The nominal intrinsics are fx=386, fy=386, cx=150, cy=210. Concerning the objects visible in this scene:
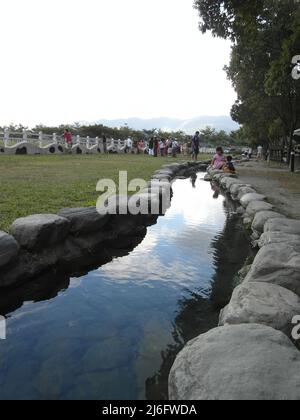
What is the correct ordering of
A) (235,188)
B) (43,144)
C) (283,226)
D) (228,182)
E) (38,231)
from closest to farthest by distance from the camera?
(38,231) → (283,226) → (235,188) → (228,182) → (43,144)

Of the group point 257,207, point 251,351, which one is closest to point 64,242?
point 251,351

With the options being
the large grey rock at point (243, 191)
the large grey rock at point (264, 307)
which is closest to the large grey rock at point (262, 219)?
the large grey rock at point (264, 307)

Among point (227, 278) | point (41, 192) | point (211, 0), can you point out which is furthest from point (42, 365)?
point (211, 0)

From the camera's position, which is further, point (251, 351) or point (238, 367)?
point (251, 351)

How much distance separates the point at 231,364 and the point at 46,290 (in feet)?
10.4

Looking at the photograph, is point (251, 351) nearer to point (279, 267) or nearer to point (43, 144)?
point (279, 267)

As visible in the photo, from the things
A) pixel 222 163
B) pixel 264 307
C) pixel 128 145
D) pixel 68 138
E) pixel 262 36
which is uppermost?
pixel 262 36

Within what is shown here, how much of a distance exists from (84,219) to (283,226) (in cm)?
303

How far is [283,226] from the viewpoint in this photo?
19.0 ft

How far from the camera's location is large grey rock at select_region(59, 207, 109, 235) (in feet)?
19.3

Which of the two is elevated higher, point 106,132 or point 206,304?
point 106,132

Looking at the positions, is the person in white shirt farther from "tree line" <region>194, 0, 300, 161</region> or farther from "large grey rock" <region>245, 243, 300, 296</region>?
"large grey rock" <region>245, 243, 300, 296</region>

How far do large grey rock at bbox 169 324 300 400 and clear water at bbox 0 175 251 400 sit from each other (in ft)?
2.82
